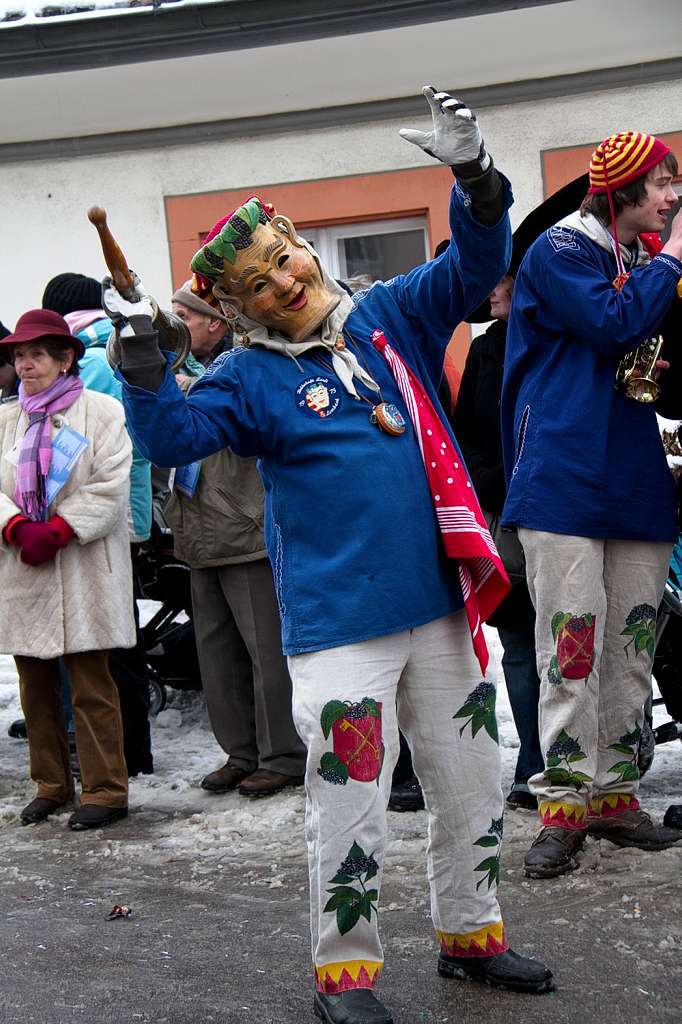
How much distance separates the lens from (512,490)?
183 inches

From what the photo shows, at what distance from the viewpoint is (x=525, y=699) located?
5398 millimetres

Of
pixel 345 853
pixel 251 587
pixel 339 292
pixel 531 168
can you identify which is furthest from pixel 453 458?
pixel 531 168

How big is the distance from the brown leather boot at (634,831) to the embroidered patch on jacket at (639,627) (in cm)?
53

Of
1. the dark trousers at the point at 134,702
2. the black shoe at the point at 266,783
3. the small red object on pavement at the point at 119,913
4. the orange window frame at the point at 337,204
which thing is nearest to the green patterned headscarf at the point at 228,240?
the small red object on pavement at the point at 119,913

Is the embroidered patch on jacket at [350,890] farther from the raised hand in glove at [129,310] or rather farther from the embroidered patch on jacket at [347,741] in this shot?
the raised hand in glove at [129,310]

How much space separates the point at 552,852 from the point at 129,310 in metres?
2.24

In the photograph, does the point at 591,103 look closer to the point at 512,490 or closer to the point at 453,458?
the point at 512,490

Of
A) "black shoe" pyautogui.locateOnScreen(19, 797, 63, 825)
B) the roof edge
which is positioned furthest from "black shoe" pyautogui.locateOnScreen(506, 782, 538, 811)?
the roof edge

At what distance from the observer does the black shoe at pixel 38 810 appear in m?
5.81

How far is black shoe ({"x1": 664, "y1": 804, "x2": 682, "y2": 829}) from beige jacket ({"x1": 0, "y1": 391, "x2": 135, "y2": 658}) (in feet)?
7.20

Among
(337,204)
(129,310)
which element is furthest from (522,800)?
(337,204)

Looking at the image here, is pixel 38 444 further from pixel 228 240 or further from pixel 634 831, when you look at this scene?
Result: pixel 634 831

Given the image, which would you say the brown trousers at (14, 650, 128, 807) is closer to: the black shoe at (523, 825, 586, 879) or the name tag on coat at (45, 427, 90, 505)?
the name tag on coat at (45, 427, 90, 505)

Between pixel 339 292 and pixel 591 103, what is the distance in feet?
20.5
